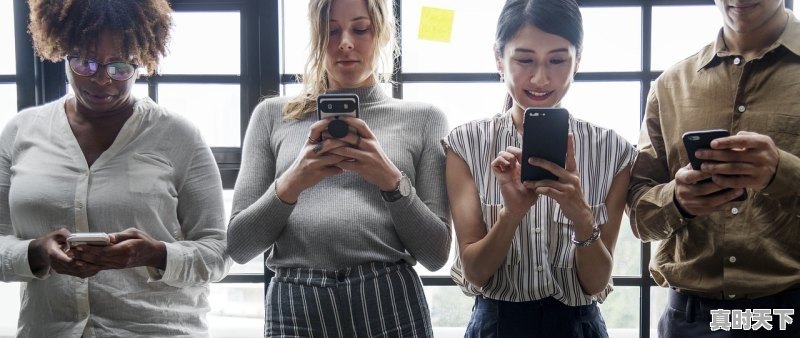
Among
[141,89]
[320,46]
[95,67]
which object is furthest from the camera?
[141,89]

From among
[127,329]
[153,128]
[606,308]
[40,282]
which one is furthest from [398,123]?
[606,308]

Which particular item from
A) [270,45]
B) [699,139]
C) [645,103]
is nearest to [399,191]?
[699,139]

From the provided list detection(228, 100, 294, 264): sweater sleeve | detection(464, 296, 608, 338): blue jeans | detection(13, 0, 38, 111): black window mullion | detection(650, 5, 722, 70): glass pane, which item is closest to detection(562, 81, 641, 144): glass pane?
detection(650, 5, 722, 70): glass pane

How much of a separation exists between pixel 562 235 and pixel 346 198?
45 cm

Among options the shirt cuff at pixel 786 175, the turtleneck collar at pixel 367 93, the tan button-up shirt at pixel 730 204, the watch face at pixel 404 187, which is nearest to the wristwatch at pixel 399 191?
the watch face at pixel 404 187

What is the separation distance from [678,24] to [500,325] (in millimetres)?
1280

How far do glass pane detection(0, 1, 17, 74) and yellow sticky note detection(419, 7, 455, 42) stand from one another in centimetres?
135

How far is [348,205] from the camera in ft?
4.71

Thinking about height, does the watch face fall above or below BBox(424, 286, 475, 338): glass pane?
above

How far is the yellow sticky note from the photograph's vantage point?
7.13 ft

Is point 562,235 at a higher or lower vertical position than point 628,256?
higher

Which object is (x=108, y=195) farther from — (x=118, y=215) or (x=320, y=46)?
(x=320, y=46)

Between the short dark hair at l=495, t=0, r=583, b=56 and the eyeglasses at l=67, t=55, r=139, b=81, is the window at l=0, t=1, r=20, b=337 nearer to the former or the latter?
the eyeglasses at l=67, t=55, r=139, b=81

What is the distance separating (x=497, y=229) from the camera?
1.36 m
